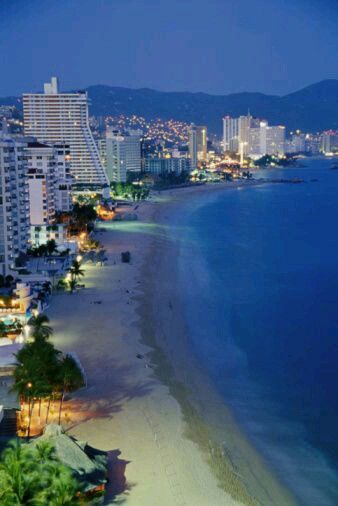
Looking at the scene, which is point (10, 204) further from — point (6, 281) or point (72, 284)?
point (72, 284)

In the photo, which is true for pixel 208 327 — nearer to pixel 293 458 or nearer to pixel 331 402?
pixel 331 402

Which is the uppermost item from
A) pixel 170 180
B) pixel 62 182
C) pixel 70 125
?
pixel 70 125

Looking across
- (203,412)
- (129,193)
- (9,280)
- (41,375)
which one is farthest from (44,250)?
(129,193)

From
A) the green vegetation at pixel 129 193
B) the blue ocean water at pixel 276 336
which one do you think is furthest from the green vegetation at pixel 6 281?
the green vegetation at pixel 129 193

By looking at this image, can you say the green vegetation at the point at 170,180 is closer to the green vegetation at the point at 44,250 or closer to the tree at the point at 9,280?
the green vegetation at the point at 44,250

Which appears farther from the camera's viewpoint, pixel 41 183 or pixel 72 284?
pixel 41 183

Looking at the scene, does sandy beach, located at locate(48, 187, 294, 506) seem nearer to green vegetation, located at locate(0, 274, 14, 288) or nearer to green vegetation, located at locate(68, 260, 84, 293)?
green vegetation, located at locate(68, 260, 84, 293)

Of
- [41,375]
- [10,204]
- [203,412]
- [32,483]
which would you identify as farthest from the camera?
[10,204]
